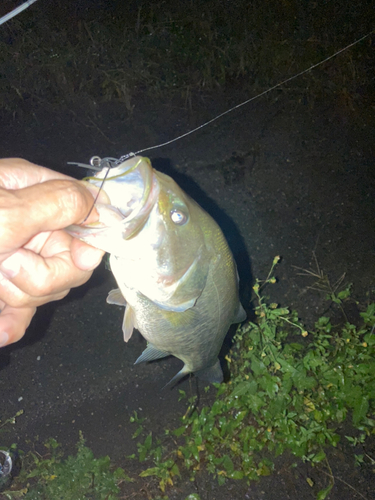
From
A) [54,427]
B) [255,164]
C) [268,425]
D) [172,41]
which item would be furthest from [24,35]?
[268,425]

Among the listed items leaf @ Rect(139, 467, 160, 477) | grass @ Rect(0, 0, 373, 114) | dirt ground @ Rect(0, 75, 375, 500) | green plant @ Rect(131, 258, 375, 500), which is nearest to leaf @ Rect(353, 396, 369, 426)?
green plant @ Rect(131, 258, 375, 500)

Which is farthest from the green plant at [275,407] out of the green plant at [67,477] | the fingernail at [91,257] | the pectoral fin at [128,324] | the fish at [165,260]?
the fingernail at [91,257]

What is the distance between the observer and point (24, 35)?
4051 millimetres

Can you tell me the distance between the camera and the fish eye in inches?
64.9

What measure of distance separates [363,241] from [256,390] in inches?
89.5

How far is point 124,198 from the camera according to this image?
5.16 feet

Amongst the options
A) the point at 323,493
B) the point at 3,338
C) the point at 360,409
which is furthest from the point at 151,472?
the point at 3,338

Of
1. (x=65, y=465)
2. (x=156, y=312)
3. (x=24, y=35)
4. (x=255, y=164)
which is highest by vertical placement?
(x=24, y=35)

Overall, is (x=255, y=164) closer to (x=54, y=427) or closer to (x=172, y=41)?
(x=172, y=41)

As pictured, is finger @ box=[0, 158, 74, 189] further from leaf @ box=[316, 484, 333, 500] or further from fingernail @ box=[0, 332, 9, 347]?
leaf @ box=[316, 484, 333, 500]

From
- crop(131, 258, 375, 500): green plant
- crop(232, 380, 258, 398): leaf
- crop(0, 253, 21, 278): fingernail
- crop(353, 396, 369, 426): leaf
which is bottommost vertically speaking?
crop(353, 396, 369, 426): leaf

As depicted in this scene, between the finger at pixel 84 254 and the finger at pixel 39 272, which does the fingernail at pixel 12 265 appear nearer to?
the finger at pixel 39 272

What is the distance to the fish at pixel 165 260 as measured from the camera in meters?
1.52

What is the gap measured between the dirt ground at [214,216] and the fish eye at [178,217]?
7.91 ft
